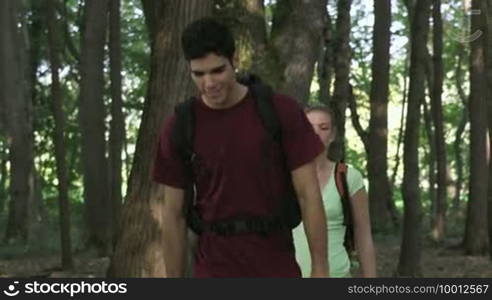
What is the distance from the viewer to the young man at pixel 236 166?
3592 millimetres

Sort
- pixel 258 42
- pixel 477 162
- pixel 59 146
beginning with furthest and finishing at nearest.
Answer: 1. pixel 477 162
2. pixel 59 146
3. pixel 258 42

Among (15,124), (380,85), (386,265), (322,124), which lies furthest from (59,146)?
(322,124)

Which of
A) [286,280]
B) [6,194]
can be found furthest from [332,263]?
[6,194]

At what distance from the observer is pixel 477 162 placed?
18422 mm

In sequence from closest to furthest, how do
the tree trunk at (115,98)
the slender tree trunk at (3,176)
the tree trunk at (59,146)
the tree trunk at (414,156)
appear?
1. the tree trunk at (414,156)
2. the tree trunk at (59,146)
3. the tree trunk at (115,98)
4. the slender tree trunk at (3,176)

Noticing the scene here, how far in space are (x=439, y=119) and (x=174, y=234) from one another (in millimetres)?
17770

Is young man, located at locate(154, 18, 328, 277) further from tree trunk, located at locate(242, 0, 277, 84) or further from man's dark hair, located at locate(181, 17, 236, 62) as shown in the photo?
tree trunk, located at locate(242, 0, 277, 84)

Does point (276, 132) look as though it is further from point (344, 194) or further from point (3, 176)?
point (3, 176)

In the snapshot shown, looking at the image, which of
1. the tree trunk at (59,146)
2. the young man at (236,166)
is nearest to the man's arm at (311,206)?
the young man at (236,166)

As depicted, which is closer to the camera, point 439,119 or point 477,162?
point 477,162

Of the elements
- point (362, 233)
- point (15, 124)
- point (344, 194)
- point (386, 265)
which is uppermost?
point (15, 124)

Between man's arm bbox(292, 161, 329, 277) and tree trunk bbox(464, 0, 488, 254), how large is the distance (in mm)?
14888

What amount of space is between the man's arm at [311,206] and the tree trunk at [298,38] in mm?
5350

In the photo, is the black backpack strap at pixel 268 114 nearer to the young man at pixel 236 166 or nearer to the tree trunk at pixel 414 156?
the young man at pixel 236 166
